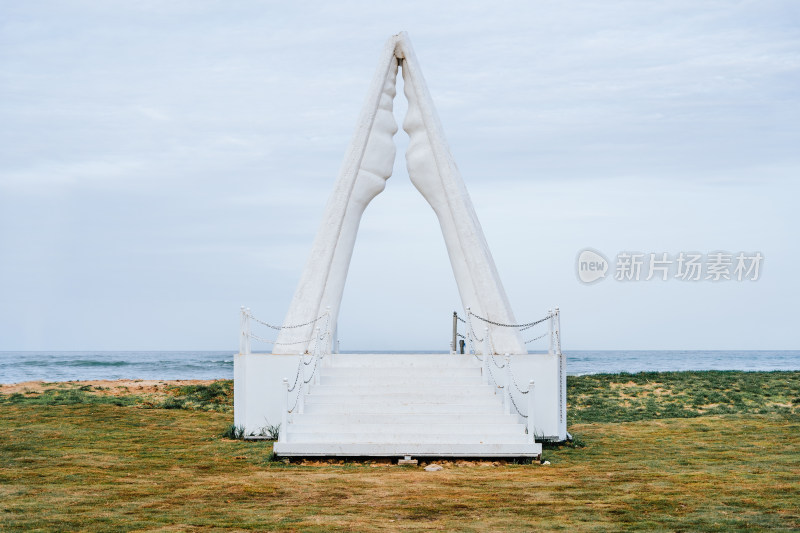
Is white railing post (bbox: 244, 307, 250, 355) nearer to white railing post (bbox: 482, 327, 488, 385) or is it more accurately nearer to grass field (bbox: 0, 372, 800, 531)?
grass field (bbox: 0, 372, 800, 531)

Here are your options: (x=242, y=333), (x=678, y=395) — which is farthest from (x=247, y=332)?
(x=678, y=395)

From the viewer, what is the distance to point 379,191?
47.0ft

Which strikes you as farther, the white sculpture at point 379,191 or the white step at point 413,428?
the white sculpture at point 379,191

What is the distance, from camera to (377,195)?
14445 mm

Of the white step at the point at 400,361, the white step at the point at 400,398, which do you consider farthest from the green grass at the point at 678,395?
the white step at the point at 400,398

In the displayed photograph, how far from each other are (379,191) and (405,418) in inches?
187

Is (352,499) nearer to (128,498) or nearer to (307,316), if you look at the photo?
(128,498)

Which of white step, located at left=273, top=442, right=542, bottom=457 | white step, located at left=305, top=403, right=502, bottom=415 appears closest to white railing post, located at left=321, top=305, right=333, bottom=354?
white step, located at left=305, top=403, right=502, bottom=415

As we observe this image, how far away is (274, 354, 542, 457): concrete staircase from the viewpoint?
10.3 metres

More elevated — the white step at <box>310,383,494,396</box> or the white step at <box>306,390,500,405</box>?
the white step at <box>310,383,494,396</box>

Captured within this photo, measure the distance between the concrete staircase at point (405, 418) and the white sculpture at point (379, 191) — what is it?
0.99 meters

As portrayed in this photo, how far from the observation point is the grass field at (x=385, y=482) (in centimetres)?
707

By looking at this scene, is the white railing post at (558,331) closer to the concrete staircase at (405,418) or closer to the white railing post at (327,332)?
the concrete staircase at (405,418)

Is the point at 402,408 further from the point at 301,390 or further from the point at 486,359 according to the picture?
the point at 486,359
